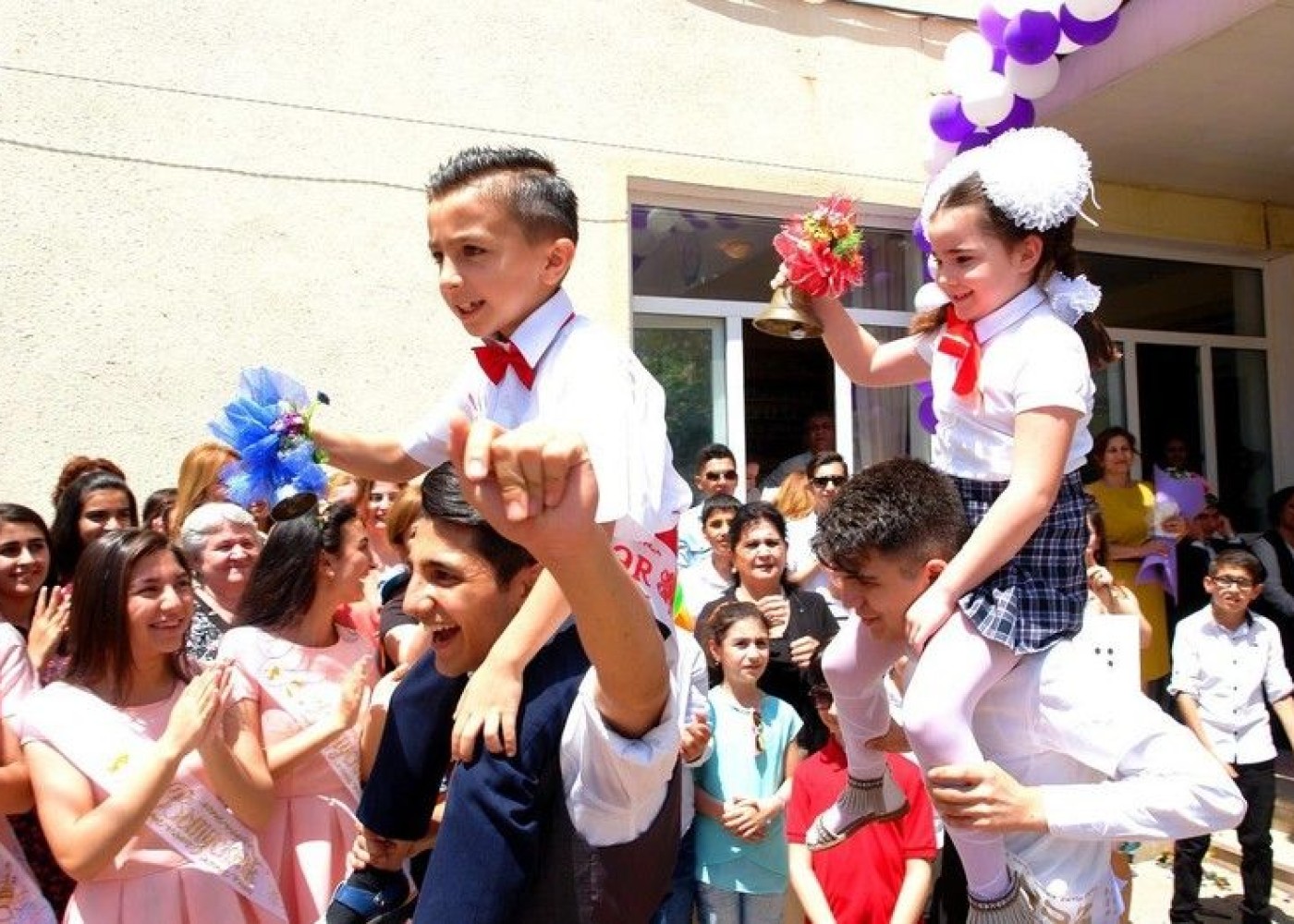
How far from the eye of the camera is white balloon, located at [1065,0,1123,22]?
4762 millimetres

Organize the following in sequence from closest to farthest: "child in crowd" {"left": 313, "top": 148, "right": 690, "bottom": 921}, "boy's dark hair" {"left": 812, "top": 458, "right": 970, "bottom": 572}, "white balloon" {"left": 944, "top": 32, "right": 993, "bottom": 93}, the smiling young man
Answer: the smiling young man, "child in crowd" {"left": 313, "top": 148, "right": 690, "bottom": 921}, "boy's dark hair" {"left": 812, "top": 458, "right": 970, "bottom": 572}, "white balloon" {"left": 944, "top": 32, "right": 993, "bottom": 93}

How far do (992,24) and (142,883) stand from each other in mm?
4884

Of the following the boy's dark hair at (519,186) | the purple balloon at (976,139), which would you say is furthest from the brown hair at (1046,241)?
the purple balloon at (976,139)

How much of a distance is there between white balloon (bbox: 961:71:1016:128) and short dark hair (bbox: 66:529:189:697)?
403 centimetres

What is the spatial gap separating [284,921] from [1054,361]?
231 centimetres

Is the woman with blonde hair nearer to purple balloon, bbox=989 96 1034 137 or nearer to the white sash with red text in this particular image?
the white sash with red text

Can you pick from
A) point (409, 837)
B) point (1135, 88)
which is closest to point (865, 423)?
point (1135, 88)

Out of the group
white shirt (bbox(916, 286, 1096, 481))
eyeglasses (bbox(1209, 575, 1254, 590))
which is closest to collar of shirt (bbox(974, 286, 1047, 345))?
white shirt (bbox(916, 286, 1096, 481))

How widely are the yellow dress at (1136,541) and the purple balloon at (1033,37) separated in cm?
261

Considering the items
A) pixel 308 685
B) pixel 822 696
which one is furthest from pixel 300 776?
pixel 822 696

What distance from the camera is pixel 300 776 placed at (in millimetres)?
3121

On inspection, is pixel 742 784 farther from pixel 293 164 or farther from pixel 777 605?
pixel 293 164

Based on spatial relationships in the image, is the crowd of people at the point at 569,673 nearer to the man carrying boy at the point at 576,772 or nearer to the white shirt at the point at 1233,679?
the man carrying boy at the point at 576,772

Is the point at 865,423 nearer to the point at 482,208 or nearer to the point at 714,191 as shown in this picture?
the point at 714,191
